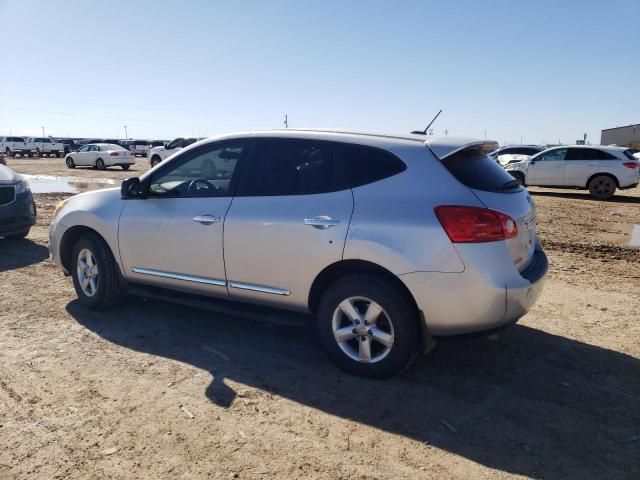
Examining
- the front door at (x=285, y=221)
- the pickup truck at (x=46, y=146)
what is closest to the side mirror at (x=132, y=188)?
the front door at (x=285, y=221)

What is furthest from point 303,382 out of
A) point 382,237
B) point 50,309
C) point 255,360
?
point 50,309

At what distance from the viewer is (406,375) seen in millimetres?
3617

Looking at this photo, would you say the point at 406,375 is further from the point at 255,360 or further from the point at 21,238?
the point at 21,238

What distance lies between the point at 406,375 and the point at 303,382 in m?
0.75

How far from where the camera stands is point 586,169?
16109mm

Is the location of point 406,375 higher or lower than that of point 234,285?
lower

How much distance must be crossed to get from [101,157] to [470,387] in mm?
29248

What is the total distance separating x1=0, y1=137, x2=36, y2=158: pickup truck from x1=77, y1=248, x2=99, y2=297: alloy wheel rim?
4859 cm

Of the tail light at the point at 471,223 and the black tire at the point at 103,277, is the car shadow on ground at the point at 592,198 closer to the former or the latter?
the tail light at the point at 471,223

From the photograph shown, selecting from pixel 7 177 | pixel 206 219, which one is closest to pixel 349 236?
pixel 206 219

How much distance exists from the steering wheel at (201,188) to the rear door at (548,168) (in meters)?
15.4

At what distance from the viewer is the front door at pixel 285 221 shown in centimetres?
354

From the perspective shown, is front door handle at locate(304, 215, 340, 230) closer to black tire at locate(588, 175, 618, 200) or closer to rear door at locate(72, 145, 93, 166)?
black tire at locate(588, 175, 618, 200)

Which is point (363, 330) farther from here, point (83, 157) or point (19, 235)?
point (83, 157)
